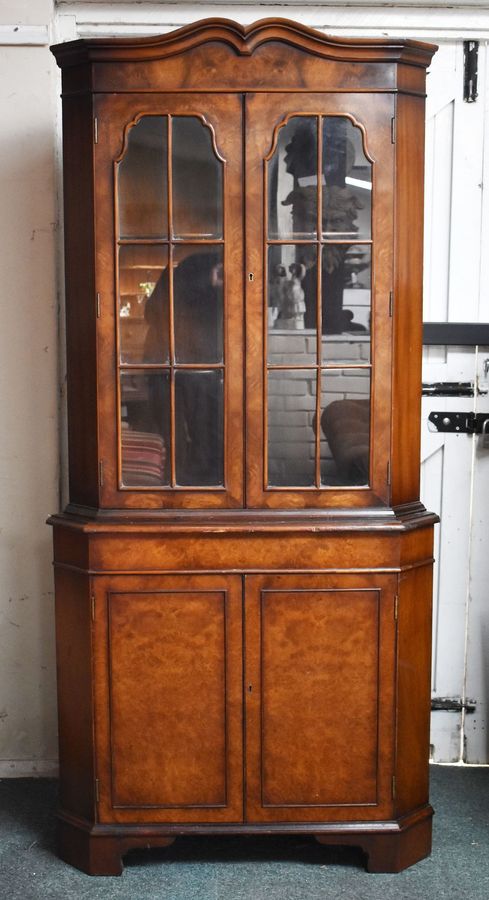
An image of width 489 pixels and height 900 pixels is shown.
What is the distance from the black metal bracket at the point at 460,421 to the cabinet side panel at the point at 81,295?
1.26 m

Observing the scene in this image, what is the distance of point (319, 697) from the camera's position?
270 centimetres

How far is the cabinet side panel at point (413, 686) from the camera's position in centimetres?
271

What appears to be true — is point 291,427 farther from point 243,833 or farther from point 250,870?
point 250,870

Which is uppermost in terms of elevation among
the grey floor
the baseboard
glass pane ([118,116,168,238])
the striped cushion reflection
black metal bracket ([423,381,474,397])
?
glass pane ([118,116,168,238])

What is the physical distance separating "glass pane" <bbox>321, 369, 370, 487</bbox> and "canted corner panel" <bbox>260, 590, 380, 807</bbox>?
335mm

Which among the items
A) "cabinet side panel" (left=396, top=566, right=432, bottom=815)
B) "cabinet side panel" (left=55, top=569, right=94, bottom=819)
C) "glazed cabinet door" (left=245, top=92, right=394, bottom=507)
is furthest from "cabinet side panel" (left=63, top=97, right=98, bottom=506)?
"cabinet side panel" (left=396, top=566, right=432, bottom=815)

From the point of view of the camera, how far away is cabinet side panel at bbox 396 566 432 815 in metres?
2.71

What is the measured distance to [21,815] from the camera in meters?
3.09

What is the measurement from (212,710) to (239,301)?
3.78 ft

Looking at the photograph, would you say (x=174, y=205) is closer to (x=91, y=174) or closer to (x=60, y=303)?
(x=91, y=174)

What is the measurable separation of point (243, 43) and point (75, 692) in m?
1.86

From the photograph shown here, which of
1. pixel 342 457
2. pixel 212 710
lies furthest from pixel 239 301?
pixel 212 710

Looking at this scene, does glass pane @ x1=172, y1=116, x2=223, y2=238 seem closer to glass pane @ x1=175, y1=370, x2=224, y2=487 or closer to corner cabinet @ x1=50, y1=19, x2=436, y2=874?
corner cabinet @ x1=50, y1=19, x2=436, y2=874

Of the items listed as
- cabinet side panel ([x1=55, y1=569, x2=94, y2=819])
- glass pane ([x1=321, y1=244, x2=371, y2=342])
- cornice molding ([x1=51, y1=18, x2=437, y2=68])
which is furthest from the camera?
cabinet side panel ([x1=55, y1=569, x2=94, y2=819])
